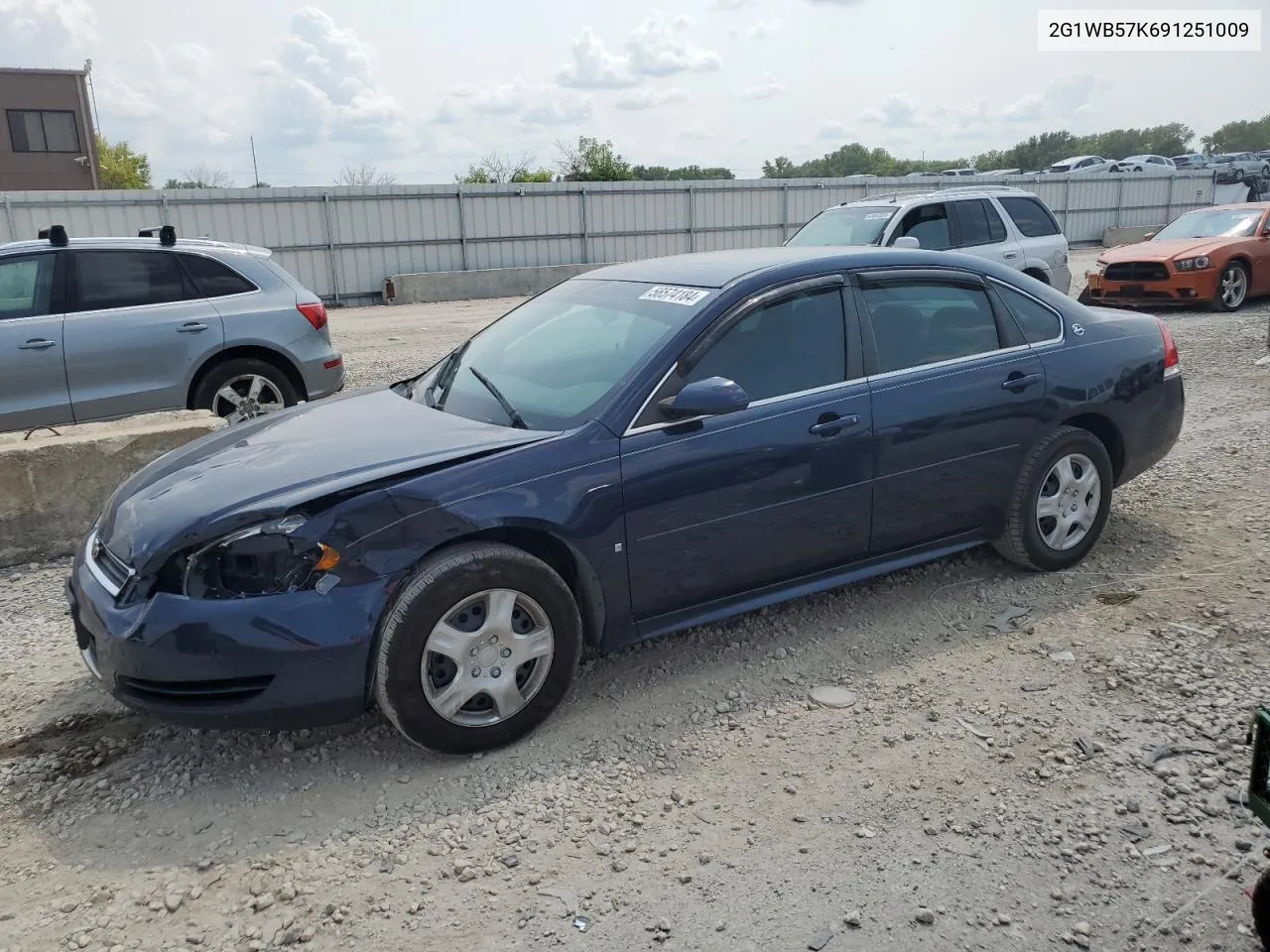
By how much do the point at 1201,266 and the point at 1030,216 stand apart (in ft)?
9.22

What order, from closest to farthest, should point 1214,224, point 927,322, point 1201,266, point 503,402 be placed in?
point 503,402, point 927,322, point 1201,266, point 1214,224

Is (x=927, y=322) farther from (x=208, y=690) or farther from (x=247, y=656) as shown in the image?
(x=208, y=690)

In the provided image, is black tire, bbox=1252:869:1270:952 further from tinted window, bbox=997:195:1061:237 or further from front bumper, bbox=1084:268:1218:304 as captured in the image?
front bumper, bbox=1084:268:1218:304

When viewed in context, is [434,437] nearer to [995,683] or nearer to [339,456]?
[339,456]

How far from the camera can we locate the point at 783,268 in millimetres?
4348

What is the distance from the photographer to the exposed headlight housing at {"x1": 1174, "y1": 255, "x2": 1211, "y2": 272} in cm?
1342

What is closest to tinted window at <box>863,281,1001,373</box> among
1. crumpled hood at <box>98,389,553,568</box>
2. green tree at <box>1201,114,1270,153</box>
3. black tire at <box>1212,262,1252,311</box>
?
crumpled hood at <box>98,389,553,568</box>

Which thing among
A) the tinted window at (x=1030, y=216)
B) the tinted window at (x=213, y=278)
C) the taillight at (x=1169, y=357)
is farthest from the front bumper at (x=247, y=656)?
the tinted window at (x=1030, y=216)

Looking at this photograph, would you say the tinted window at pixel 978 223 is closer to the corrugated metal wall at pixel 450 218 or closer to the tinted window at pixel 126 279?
the corrugated metal wall at pixel 450 218

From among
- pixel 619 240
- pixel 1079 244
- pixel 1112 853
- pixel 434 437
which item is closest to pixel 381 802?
pixel 434 437

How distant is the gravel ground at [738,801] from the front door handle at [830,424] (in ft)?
3.05

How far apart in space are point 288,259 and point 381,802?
19664 mm

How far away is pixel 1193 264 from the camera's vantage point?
1347 centimetres

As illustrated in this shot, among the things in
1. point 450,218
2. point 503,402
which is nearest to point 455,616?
point 503,402
